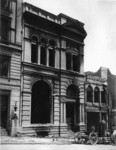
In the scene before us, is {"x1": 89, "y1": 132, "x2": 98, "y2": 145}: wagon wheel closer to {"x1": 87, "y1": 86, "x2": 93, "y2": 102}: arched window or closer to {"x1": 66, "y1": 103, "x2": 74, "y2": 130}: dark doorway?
{"x1": 66, "y1": 103, "x2": 74, "y2": 130}: dark doorway

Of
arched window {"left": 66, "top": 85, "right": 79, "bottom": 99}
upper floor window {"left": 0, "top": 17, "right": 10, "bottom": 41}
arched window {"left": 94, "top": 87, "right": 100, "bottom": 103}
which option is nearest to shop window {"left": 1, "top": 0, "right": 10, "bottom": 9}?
upper floor window {"left": 0, "top": 17, "right": 10, "bottom": 41}

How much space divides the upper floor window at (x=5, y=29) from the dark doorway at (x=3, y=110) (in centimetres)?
488

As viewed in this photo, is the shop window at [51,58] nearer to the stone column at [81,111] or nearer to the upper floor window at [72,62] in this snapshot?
the upper floor window at [72,62]

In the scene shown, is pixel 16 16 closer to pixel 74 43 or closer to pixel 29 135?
pixel 74 43

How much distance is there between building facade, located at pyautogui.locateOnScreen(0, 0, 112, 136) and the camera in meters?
20.5

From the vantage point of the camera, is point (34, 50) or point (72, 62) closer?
point (34, 50)

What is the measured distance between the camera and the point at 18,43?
841 inches

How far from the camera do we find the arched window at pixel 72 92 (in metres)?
26.0

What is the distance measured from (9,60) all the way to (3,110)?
13.4 feet

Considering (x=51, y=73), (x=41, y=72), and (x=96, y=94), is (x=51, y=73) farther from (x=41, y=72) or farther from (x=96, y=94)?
(x=96, y=94)

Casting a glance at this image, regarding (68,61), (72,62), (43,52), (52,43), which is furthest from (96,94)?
(43,52)

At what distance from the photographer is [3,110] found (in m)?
20.0

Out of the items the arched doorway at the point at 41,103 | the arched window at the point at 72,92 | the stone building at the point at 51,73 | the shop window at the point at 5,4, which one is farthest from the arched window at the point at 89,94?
the shop window at the point at 5,4

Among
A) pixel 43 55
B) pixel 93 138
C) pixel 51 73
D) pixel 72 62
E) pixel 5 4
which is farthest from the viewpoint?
pixel 72 62
